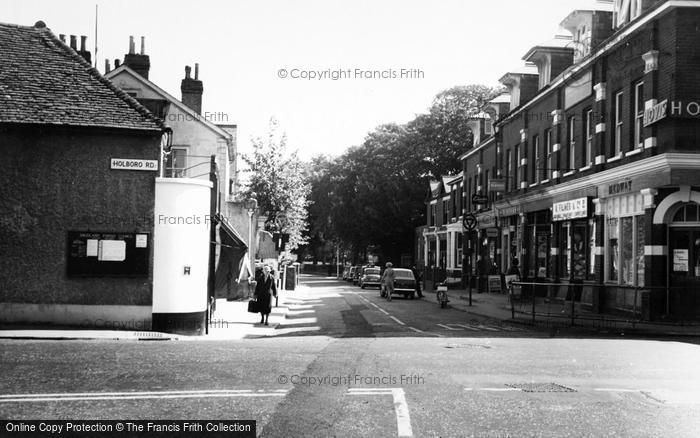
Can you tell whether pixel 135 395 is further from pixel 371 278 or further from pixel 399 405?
pixel 371 278

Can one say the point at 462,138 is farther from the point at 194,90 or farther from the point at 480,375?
the point at 480,375

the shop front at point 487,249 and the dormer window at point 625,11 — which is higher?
the dormer window at point 625,11

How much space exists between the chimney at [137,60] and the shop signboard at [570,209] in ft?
69.6

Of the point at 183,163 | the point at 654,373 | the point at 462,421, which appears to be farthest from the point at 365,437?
the point at 183,163

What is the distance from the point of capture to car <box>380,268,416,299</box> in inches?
1444

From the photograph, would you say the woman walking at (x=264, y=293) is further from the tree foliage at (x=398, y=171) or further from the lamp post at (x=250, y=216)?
the tree foliage at (x=398, y=171)

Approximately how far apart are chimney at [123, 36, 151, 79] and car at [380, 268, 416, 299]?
1642 centimetres

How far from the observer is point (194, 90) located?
128ft

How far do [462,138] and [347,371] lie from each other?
173 ft

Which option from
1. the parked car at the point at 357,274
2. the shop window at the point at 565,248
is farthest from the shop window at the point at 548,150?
the parked car at the point at 357,274

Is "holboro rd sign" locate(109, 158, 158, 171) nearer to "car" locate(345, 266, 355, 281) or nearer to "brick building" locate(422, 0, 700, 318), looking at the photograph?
"brick building" locate(422, 0, 700, 318)

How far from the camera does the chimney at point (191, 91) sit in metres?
39.1

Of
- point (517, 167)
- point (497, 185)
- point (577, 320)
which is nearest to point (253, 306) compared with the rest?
Answer: point (577, 320)

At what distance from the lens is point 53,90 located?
1878 cm
